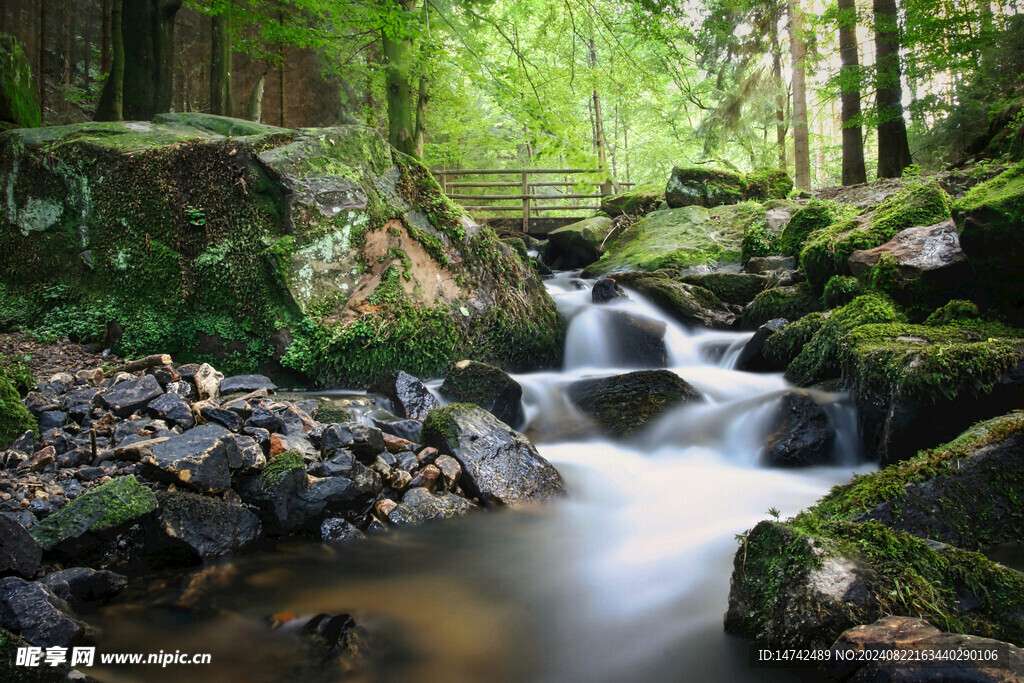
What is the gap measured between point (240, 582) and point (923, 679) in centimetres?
270

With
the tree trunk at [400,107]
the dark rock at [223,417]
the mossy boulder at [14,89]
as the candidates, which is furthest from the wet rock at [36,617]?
the tree trunk at [400,107]

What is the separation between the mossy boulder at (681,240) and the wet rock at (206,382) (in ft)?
24.5

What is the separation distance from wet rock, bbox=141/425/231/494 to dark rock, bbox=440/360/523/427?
2.29 meters

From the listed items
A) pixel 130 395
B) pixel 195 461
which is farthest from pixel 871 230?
pixel 130 395

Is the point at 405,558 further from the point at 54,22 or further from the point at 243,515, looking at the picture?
the point at 54,22

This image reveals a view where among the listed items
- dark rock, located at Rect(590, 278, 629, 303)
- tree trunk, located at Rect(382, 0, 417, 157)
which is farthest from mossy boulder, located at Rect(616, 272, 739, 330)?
tree trunk, located at Rect(382, 0, 417, 157)

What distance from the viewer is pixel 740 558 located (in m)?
2.43

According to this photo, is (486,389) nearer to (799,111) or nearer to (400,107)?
(400,107)

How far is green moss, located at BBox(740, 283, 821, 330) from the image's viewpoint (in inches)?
282

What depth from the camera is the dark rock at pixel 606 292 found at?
868cm

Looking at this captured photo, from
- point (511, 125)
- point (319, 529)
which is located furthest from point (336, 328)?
point (511, 125)

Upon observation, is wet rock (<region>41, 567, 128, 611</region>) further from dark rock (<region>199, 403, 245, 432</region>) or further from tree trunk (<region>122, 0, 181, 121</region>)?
tree trunk (<region>122, 0, 181, 121</region>)

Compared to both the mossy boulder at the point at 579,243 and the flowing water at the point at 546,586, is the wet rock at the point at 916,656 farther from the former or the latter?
the mossy boulder at the point at 579,243

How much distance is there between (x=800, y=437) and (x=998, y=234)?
7.01 ft
